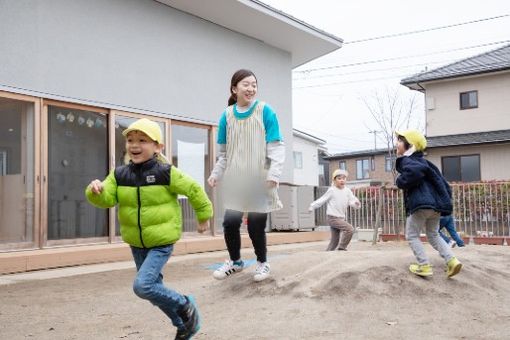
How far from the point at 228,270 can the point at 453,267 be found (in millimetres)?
2151

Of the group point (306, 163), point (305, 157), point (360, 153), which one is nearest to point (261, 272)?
point (305, 157)

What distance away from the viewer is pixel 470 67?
70.4ft

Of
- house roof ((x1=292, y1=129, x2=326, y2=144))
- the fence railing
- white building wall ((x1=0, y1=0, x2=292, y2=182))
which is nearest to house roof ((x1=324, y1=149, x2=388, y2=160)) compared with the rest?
house roof ((x1=292, y1=129, x2=326, y2=144))

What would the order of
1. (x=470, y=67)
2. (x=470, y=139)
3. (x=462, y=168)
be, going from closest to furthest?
(x=470, y=139) < (x=462, y=168) < (x=470, y=67)

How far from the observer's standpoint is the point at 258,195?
4664mm

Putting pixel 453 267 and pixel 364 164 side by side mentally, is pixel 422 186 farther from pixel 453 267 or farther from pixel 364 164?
pixel 364 164

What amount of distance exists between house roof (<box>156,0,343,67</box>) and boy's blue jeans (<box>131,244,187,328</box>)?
8119 millimetres

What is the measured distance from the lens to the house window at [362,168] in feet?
147

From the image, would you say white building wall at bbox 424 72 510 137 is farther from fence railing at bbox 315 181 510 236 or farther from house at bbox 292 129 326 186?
house at bbox 292 129 326 186

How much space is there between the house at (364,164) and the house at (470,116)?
20.8m

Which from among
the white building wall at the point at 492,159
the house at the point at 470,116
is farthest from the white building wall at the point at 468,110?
the white building wall at the point at 492,159

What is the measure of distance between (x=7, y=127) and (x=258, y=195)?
16.7 feet

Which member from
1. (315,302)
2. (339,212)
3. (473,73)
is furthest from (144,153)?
(473,73)

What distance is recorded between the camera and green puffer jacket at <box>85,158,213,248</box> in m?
3.38
